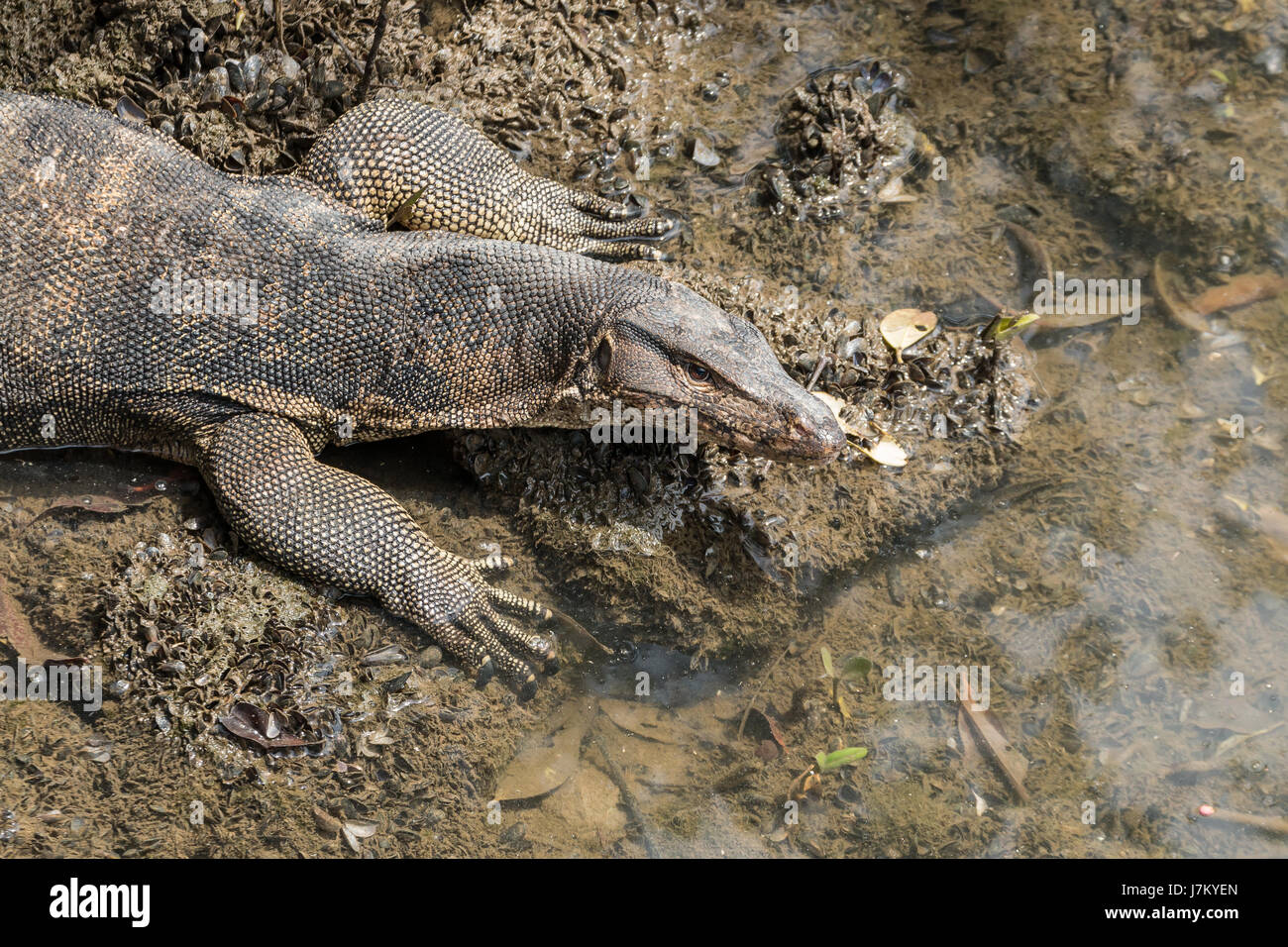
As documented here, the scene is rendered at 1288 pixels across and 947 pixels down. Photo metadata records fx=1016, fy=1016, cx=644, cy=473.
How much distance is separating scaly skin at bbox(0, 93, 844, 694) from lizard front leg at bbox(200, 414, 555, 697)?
0.4 inches

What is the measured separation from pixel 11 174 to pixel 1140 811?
6.51m

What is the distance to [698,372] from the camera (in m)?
Answer: 5.27

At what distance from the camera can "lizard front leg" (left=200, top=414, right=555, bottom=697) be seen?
5359 millimetres

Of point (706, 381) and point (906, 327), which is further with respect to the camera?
point (906, 327)

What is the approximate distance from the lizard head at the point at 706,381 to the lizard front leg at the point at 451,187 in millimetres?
1294

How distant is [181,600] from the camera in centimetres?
532

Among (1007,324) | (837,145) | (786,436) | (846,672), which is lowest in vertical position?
(846,672)

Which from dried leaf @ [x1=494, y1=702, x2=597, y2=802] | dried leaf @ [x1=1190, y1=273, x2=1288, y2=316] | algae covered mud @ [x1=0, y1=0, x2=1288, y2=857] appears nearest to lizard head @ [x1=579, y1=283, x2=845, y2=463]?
algae covered mud @ [x1=0, y1=0, x2=1288, y2=857]

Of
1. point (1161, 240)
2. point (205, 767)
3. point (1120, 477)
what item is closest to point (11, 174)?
point (205, 767)

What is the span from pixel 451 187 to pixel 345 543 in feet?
7.44

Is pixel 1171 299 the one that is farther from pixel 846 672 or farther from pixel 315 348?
pixel 315 348

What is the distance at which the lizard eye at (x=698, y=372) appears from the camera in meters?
5.24

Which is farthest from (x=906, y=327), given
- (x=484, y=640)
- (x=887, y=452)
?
(x=484, y=640)
